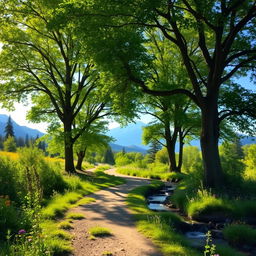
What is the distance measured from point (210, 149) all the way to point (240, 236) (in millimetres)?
5643

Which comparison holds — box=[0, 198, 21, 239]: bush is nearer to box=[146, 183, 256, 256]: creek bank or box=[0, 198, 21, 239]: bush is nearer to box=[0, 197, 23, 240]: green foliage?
box=[0, 197, 23, 240]: green foliage

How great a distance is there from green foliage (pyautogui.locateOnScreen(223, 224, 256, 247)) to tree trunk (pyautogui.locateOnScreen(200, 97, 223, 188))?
474 cm

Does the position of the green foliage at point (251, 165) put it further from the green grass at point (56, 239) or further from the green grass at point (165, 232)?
the green grass at point (56, 239)

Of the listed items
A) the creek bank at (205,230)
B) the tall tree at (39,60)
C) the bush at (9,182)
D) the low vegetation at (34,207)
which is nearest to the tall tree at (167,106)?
the tall tree at (39,60)

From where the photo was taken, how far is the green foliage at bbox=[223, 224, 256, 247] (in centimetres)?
800

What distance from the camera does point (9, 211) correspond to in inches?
287

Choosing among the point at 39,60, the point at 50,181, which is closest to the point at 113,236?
the point at 50,181

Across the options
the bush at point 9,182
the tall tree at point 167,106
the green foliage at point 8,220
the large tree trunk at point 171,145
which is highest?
the tall tree at point 167,106

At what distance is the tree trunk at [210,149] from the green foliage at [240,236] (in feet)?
15.6

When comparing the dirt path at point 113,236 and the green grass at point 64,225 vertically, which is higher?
the green grass at point 64,225

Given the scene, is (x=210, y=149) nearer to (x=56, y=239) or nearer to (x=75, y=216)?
(x=75, y=216)

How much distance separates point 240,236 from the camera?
8.12 m

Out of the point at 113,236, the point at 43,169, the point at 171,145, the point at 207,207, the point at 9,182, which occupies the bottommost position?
the point at 113,236

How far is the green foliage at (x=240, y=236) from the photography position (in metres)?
8.00
